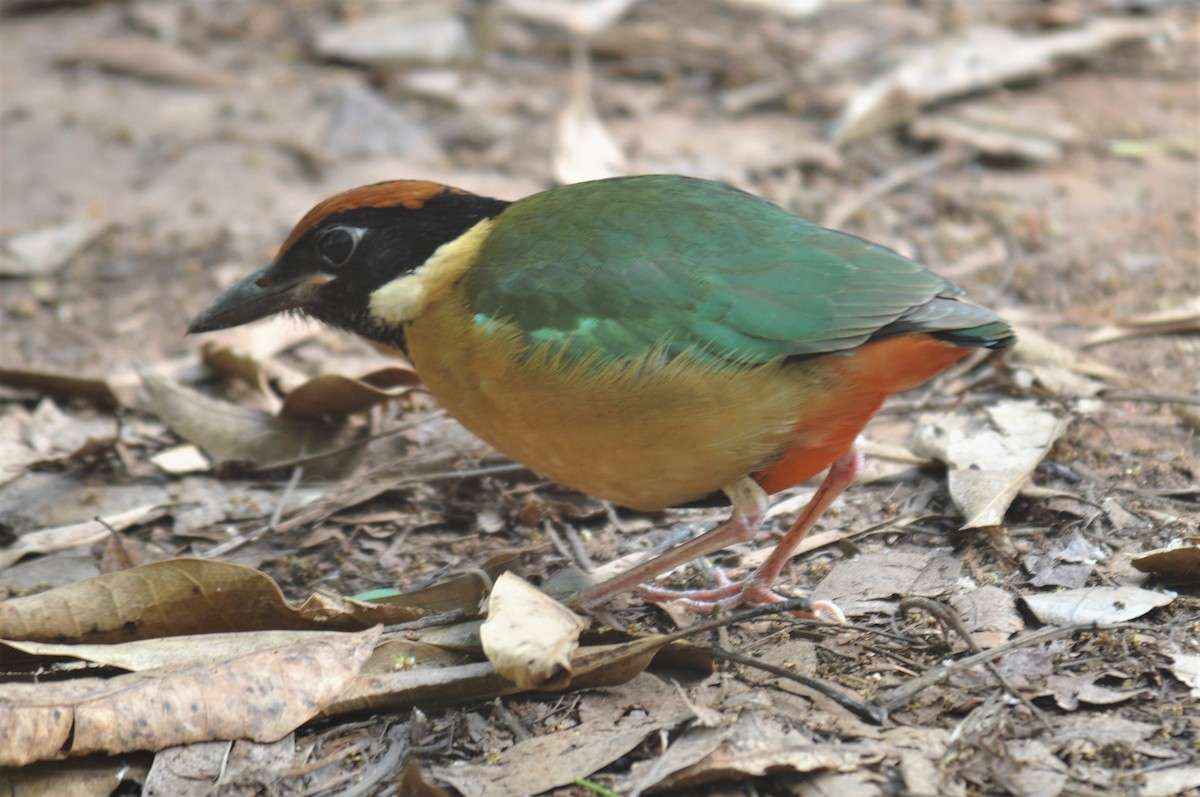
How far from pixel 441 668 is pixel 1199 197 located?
5.14 metres

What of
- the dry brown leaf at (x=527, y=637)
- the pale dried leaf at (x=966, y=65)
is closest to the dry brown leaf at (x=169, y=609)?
the dry brown leaf at (x=527, y=637)

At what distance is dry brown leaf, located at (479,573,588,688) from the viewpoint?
10.6ft

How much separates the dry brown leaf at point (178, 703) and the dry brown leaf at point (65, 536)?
1256mm

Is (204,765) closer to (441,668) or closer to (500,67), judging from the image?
(441,668)

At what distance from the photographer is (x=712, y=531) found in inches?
157

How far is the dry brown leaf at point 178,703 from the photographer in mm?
3283

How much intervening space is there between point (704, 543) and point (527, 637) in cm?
86

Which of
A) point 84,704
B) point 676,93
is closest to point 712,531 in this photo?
point 84,704

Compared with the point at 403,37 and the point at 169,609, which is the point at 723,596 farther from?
the point at 403,37

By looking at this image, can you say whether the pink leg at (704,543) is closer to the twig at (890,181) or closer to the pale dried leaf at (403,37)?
the twig at (890,181)

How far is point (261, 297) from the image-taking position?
4359mm

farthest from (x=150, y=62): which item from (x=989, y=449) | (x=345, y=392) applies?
(x=989, y=449)

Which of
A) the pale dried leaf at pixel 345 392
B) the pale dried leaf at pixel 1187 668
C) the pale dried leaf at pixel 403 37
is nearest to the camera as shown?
the pale dried leaf at pixel 1187 668

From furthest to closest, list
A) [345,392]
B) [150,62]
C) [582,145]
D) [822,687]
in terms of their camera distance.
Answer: [150,62] < [582,145] < [345,392] < [822,687]
